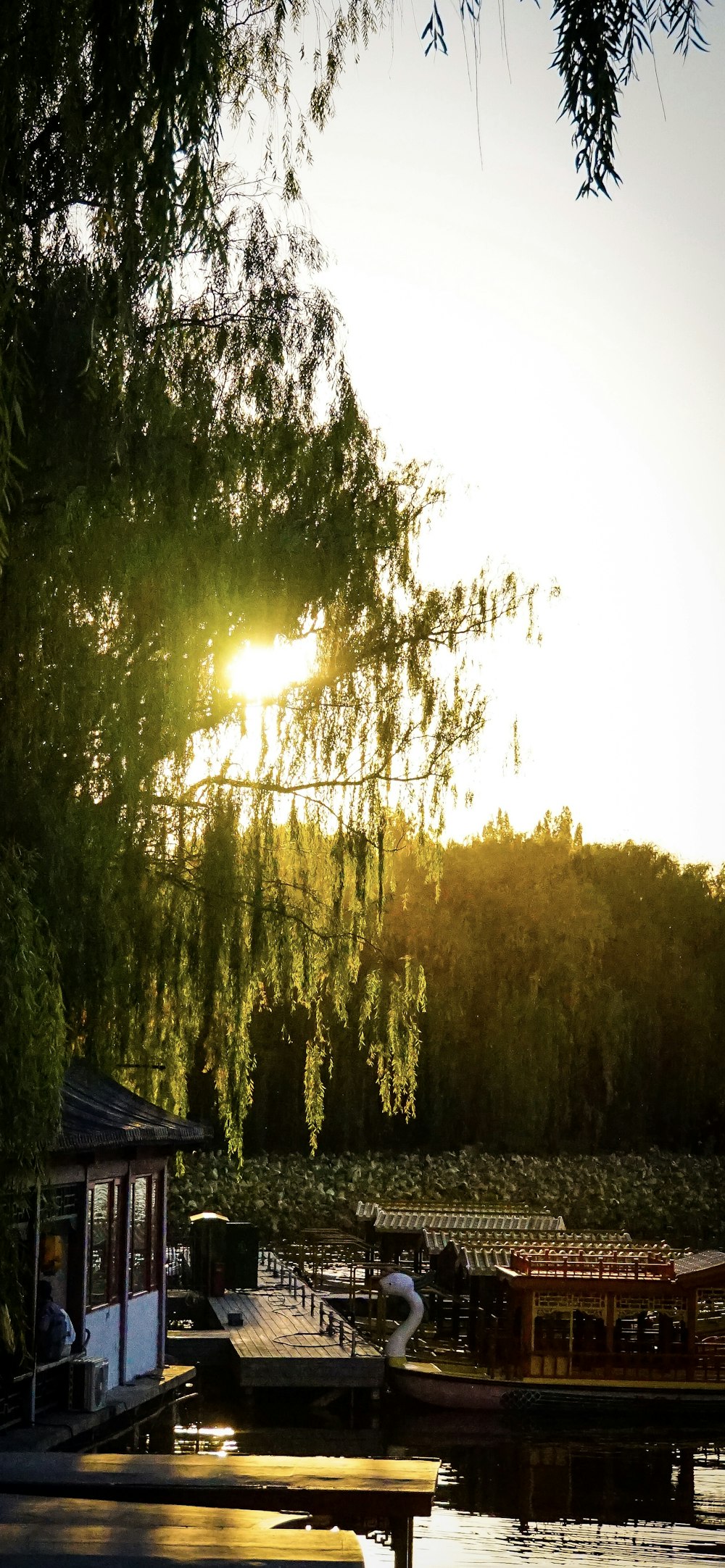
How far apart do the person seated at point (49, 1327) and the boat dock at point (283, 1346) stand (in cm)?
538

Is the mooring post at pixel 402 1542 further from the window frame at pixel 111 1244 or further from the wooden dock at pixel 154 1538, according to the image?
the window frame at pixel 111 1244

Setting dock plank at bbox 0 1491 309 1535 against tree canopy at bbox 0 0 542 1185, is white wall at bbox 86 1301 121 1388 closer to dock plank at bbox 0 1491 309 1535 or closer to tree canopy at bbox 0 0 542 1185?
tree canopy at bbox 0 0 542 1185

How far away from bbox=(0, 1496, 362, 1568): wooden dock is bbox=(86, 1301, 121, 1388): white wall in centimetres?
694

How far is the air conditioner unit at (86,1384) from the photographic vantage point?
1405 centimetres

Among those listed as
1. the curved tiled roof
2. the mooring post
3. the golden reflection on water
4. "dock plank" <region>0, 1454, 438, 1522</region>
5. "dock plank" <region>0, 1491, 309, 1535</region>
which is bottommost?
the golden reflection on water

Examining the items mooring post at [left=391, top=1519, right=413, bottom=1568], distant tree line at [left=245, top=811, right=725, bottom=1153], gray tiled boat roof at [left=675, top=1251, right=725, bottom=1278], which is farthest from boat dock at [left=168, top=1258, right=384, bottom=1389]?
distant tree line at [left=245, top=811, right=725, bottom=1153]

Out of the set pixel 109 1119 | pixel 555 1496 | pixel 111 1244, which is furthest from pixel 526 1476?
pixel 109 1119

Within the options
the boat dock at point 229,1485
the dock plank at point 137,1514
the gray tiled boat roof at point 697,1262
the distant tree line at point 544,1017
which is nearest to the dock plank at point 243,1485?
the boat dock at point 229,1485

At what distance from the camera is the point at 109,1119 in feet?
46.8

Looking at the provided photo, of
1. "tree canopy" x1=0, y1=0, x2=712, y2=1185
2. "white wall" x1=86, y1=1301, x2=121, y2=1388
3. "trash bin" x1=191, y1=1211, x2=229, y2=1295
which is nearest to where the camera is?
"tree canopy" x1=0, y1=0, x2=712, y2=1185

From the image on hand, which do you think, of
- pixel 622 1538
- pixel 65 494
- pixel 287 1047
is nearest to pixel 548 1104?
pixel 287 1047

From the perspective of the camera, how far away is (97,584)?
1105 centimetres

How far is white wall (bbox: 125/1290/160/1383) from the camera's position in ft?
53.9

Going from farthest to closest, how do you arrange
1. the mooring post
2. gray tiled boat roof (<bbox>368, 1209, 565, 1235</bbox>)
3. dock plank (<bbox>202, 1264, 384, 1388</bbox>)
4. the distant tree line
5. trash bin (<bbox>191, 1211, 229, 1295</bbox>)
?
the distant tree line → gray tiled boat roof (<bbox>368, 1209, 565, 1235</bbox>) → trash bin (<bbox>191, 1211, 229, 1295</bbox>) → dock plank (<bbox>202, 1264, 384, 1388</bbox>) → the mooring post
